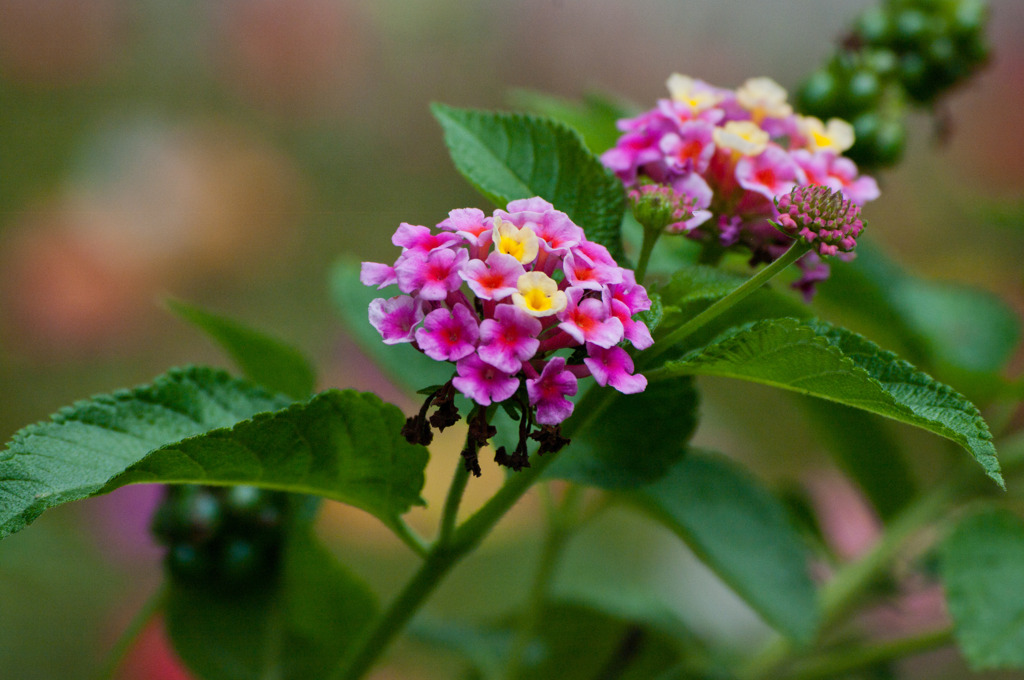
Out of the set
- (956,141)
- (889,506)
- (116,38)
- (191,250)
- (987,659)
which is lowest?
(987,659)

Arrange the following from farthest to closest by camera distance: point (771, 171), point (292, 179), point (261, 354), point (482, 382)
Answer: point (292, 179) < point (261, 354) < point (771, 171) < point (482, 382)

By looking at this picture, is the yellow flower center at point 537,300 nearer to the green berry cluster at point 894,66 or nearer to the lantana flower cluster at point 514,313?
the lantana flower cluster at point 514,313

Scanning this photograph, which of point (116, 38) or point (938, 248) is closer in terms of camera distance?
point (938, 248)

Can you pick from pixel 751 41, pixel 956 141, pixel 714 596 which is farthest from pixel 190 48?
pixel 956 141

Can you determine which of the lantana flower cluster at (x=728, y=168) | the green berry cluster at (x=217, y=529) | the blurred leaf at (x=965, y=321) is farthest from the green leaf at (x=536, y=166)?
the blurred leaf at (x=965, y=321)

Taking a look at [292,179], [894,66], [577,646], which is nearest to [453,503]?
[577,646]

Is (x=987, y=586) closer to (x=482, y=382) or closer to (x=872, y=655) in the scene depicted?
(x=872, y=655)

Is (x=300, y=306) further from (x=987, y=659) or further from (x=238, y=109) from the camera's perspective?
(x=987, y=659)
